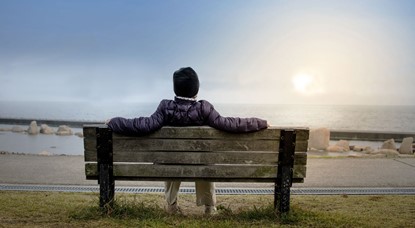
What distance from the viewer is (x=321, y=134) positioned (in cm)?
1758

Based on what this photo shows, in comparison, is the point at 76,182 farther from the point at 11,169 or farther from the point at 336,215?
the point at 336,215

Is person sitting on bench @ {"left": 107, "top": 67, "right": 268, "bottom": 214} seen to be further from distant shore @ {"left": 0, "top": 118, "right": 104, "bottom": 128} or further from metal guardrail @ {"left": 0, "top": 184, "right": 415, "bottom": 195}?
distant shore @ {"left": 0, "top": 118, "right": 104, "bottom": 128}

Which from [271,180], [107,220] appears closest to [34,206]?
[107,220]

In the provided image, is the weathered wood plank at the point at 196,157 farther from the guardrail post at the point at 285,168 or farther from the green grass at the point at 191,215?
the green grass at the point at 191,215

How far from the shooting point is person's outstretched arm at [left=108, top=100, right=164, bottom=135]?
3941 millimetres

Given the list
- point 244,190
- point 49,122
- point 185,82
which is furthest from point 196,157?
point 49,122

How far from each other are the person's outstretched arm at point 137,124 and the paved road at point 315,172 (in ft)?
9.50

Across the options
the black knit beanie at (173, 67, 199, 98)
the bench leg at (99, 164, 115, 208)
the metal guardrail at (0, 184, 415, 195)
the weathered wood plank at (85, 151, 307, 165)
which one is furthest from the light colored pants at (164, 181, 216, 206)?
the metal guardrail at (0, 184, 415, 195)

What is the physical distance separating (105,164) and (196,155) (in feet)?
2.90

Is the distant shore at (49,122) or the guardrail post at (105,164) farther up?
the guardrail post at (105,164)

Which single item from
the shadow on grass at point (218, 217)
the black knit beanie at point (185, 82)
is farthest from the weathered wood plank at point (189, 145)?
the shadow on grass at point (218, 217)

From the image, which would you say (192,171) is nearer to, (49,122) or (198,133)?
(198,133)

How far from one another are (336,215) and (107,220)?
89.2 inches

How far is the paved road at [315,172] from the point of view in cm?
689
